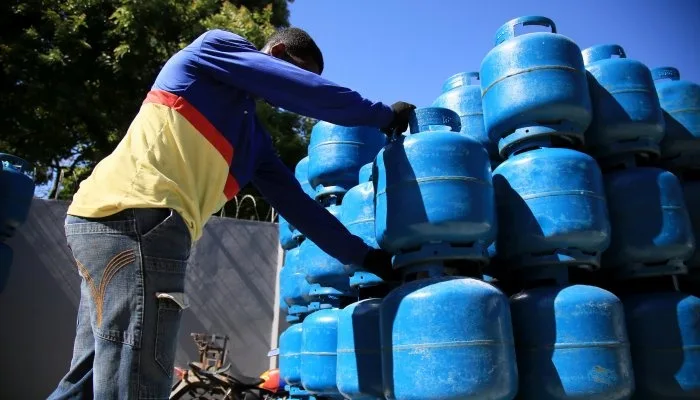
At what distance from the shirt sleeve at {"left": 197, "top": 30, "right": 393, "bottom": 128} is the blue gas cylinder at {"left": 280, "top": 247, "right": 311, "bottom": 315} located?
1868mm

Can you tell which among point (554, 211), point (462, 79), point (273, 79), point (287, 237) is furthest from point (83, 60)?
point (554, 211)

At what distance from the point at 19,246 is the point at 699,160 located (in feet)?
20.4

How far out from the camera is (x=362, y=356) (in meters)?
2.19

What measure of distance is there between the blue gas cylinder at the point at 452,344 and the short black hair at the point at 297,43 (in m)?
0.81

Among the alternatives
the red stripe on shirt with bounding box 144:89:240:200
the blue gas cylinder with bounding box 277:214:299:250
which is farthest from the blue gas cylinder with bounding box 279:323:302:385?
the red stripe on shirt with bounding box 144:89:240:200

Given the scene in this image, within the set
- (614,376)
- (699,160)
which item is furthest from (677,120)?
(614,376)

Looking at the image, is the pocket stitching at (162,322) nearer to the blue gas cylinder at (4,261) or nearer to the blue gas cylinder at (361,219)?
the blue gas cylinder at (361,219)

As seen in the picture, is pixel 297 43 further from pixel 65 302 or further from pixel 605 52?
pixel 65 302

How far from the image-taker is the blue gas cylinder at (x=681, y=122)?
8.77ft

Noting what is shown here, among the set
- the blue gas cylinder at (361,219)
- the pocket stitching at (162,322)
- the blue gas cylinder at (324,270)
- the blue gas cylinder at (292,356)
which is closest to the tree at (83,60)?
the blue gas cylinder at (292,356)

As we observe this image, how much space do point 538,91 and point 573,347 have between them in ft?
3.10

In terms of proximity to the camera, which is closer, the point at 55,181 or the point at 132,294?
the point at 132,294

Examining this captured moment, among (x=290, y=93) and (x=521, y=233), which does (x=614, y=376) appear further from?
(x=290, y=93)

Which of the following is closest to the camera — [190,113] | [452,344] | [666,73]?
[190,113]
